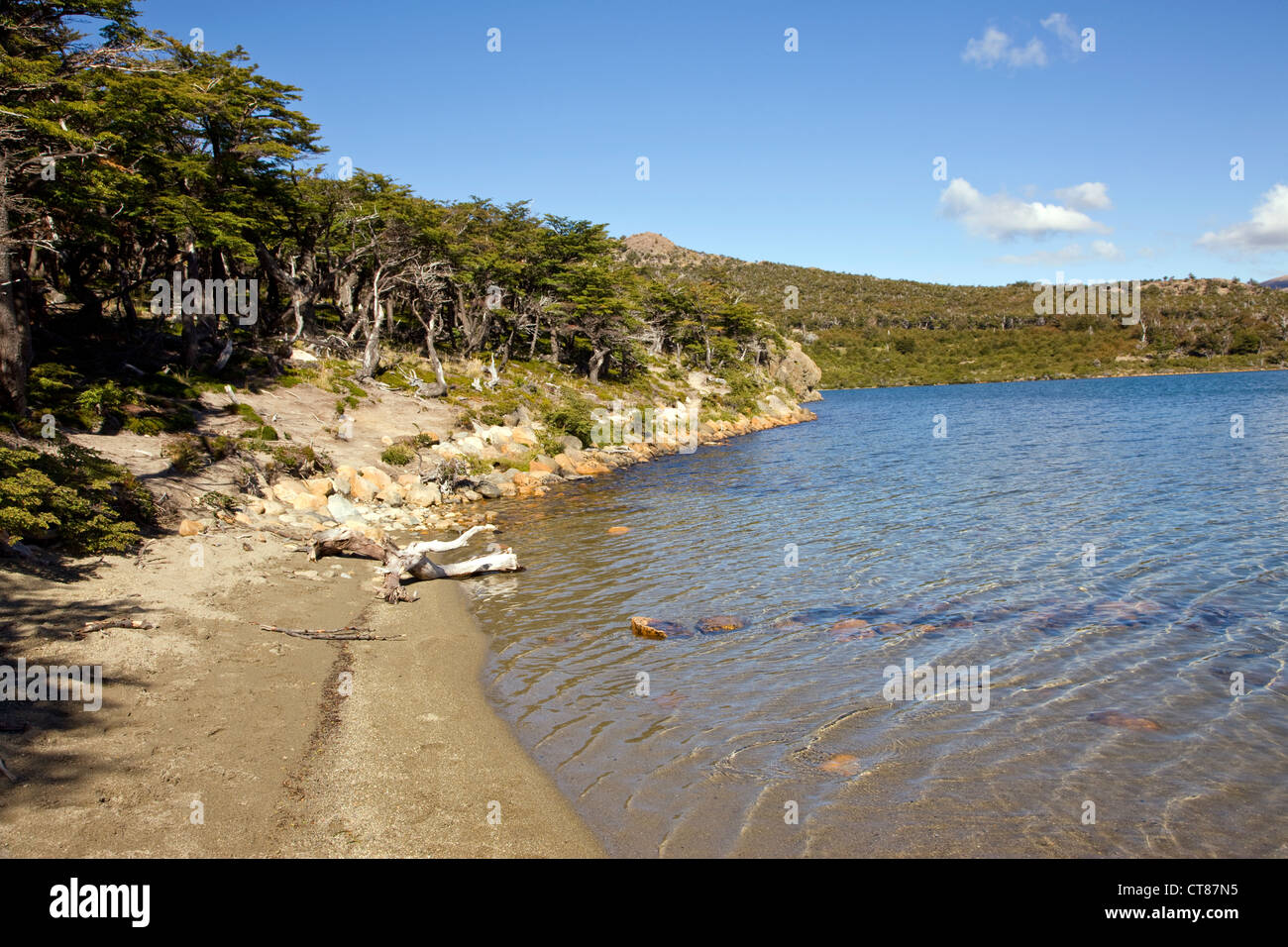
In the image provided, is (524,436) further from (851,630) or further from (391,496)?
(851,630)

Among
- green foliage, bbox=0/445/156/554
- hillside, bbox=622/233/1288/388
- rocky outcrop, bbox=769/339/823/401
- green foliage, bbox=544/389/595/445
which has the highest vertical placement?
hillside, bbox=622/233/1288/388

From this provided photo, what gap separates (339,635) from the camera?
1245cm

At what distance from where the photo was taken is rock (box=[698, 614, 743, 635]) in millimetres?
13719

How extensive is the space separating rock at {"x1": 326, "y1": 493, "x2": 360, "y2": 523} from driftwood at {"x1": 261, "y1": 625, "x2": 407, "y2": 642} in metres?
8.69

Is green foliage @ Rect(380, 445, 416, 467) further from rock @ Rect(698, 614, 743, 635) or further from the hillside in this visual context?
the hillside

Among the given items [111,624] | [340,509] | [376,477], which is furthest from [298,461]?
[111,624]

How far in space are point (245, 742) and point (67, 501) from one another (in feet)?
22.9

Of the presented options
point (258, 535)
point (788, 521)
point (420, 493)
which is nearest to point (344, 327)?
point (420, 493)

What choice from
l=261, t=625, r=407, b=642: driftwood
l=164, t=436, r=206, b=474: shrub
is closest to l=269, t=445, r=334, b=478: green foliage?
l=164, t=436, r=206, b=474: shrub

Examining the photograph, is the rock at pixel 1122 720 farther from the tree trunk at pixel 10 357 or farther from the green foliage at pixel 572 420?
the green foliage at pixel 572 420

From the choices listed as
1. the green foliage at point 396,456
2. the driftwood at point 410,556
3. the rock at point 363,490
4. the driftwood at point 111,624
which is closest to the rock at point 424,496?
the rock at point 363,490
